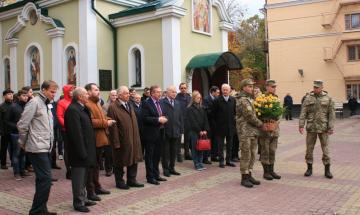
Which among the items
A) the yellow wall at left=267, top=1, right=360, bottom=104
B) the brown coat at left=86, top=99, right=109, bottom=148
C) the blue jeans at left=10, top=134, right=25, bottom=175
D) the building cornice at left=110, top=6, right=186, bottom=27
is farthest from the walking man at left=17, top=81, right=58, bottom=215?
the yellow wall at left=267, top=1, right=360, bottom=104

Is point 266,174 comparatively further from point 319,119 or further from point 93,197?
point 93,197

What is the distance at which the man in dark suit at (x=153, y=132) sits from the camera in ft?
29.8

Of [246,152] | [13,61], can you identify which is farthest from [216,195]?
[13,61]

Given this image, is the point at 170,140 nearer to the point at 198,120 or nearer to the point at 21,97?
the point at 198,120

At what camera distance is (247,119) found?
874 cm

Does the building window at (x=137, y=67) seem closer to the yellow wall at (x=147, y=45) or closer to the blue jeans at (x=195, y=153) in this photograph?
the yellow wall at (x=147, y=45)

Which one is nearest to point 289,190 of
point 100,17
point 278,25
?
point 100,17

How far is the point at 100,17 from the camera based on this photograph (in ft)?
56.7

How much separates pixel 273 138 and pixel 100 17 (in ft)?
33.7

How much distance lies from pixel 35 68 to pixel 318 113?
1346 cm

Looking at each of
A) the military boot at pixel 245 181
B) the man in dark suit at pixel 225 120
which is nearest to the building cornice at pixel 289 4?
the man in dark suit at pixel 225 120

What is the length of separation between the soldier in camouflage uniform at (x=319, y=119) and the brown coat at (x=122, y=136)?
155 inches

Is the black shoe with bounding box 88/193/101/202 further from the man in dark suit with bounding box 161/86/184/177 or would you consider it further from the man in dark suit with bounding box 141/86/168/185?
the man in dark suit with bounding box 161/86/184/177

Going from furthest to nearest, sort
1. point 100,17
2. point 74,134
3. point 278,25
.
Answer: point 278,25 → point 100,17 → point 74,134
